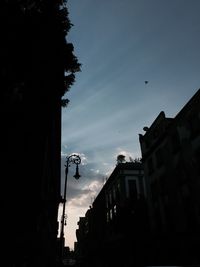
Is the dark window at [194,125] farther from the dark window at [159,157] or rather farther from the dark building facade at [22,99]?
the dark building facade at [22,99]

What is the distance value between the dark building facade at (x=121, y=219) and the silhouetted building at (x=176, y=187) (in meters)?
2.97

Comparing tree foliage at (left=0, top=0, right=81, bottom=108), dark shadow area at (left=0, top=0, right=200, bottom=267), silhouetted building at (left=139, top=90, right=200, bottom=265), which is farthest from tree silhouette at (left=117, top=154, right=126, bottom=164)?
tree foliage at (left=0, top=0, right=81, bottom=108)

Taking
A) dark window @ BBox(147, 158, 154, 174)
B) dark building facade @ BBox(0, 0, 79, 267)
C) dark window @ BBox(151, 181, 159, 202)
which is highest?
dark window @ BBox(147, 158, 154, 174)

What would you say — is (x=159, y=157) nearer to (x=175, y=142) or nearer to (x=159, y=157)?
(x=159, y=157)

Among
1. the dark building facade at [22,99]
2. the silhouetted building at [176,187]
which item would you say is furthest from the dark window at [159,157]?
the dark building facade at [22,99]

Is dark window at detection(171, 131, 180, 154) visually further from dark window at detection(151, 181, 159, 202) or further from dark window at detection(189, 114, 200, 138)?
dark window at detection(151, 181, 159, 202)

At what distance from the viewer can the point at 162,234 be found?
81.4 ft

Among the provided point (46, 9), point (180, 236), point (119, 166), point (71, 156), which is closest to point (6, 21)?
point (46, 9)

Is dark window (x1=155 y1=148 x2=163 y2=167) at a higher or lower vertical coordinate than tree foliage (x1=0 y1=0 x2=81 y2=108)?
higher

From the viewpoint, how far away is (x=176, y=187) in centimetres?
2352

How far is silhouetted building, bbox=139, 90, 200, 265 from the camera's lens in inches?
817

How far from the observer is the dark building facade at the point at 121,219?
1178 inches

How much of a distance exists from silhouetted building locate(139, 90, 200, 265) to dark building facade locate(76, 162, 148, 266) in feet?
9.74

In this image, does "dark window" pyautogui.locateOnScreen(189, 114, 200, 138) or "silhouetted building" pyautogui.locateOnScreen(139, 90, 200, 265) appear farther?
"dark window" pyautogui.locateOnScreen(189, 114, 200, 138)
